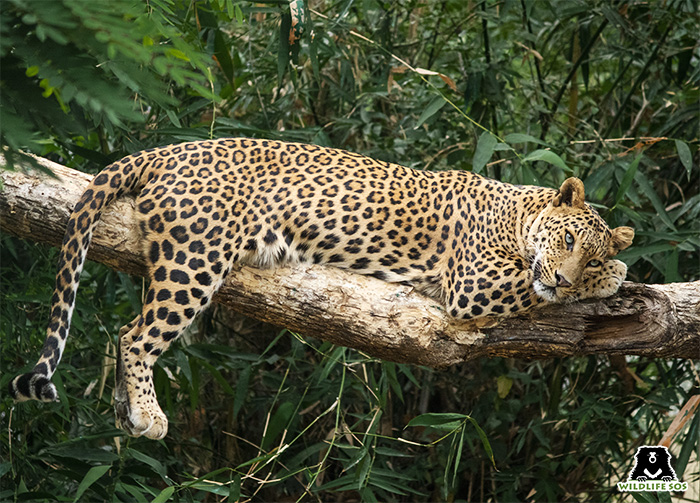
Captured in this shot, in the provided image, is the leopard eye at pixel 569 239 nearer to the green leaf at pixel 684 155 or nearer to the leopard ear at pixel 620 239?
the leopard ear at pixel 620 239

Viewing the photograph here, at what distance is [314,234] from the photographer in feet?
14.4

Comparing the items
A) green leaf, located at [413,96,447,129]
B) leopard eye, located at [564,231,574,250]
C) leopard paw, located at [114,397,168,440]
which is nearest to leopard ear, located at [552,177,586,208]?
leopard eye, located at [564,231,574,250]

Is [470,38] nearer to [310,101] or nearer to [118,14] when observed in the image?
[310,101]

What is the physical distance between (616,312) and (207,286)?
2299 mm

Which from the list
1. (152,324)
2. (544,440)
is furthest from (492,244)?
(544,440)

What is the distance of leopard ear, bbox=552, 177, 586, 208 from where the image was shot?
13.8 feet

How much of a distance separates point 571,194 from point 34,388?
305 centimetres

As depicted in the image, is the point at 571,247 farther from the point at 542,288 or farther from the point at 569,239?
the point at 542,288

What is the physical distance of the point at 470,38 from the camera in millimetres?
7082

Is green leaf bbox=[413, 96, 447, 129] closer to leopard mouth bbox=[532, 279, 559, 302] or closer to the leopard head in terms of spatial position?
the leopard head

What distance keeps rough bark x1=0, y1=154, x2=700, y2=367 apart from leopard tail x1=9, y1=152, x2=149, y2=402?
4.8 inches

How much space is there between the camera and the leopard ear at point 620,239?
13.9 feet

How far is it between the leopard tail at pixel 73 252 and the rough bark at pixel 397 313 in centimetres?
12

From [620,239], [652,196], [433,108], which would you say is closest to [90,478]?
[433,108]
